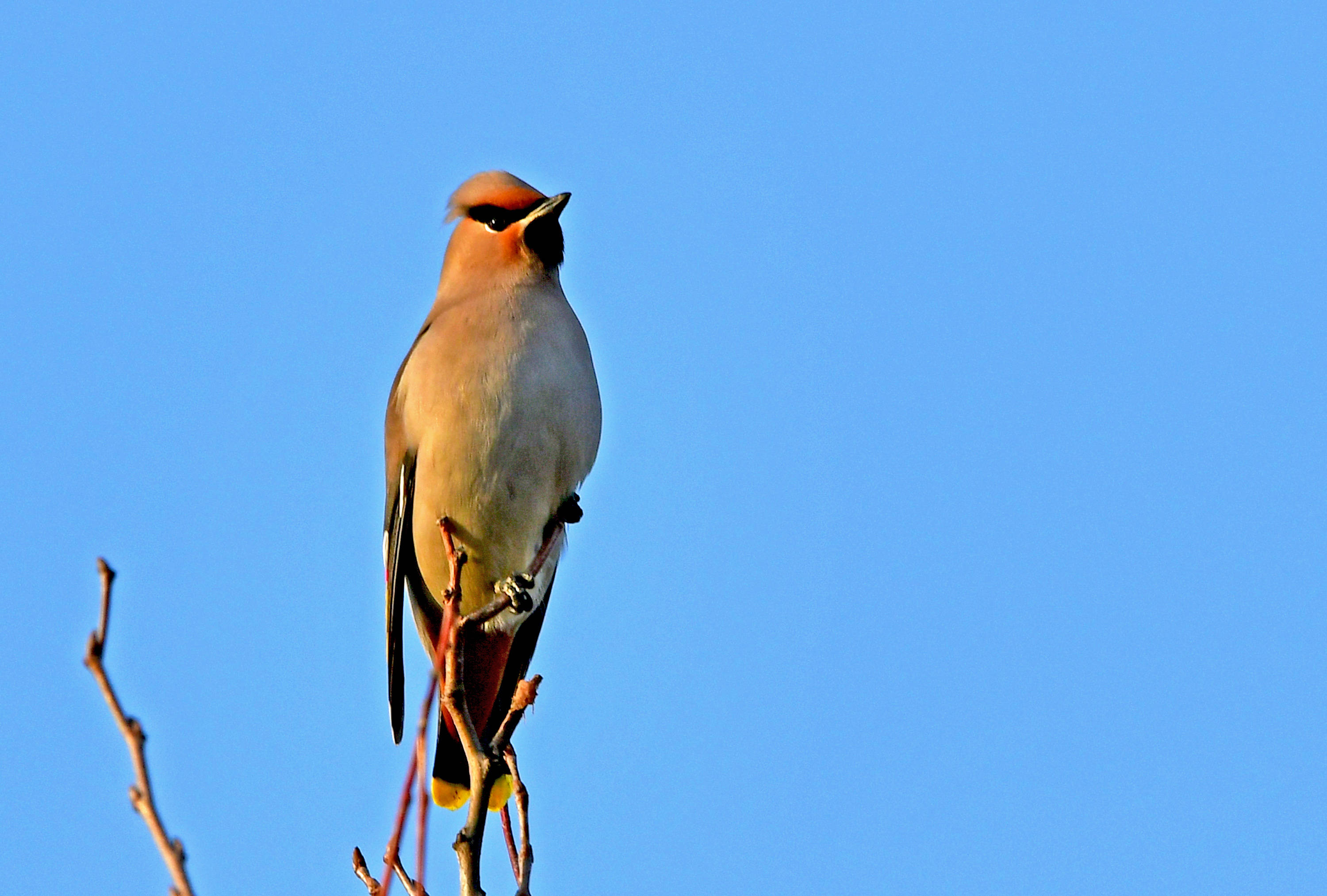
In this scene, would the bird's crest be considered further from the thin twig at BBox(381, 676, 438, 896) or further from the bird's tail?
the thin twig at BBox(381, 676, 438, 896)

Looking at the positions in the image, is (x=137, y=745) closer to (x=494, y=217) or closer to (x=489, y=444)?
(x=489, y=444)

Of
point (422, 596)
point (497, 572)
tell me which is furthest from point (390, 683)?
point (497, 572)

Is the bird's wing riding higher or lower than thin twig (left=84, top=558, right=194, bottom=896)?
higher

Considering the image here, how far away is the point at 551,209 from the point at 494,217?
249mm

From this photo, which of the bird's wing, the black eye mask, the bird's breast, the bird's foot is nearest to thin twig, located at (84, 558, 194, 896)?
the bird's foot

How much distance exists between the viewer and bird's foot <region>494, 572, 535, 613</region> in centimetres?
365

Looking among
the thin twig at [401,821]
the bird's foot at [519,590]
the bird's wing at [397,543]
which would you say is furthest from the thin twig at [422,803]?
the bird's wing at [397,543]

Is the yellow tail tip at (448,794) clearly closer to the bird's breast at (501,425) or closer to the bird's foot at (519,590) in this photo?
the bird's breast at (501,425)

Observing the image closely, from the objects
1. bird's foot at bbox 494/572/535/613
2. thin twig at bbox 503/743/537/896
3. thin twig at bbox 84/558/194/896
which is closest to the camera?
thin twig at bbox 84/558/194/896

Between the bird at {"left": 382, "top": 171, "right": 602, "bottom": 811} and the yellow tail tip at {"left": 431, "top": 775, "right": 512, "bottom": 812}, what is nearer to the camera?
the bird at {"left": 382, "top": 171, "right": 602, "bottom": 811}

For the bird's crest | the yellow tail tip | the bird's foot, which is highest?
the bird's crest

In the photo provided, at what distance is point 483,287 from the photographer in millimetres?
4324

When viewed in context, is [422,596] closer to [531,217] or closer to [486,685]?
[486,685]

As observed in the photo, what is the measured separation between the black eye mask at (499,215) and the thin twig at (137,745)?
3188 millimetres
